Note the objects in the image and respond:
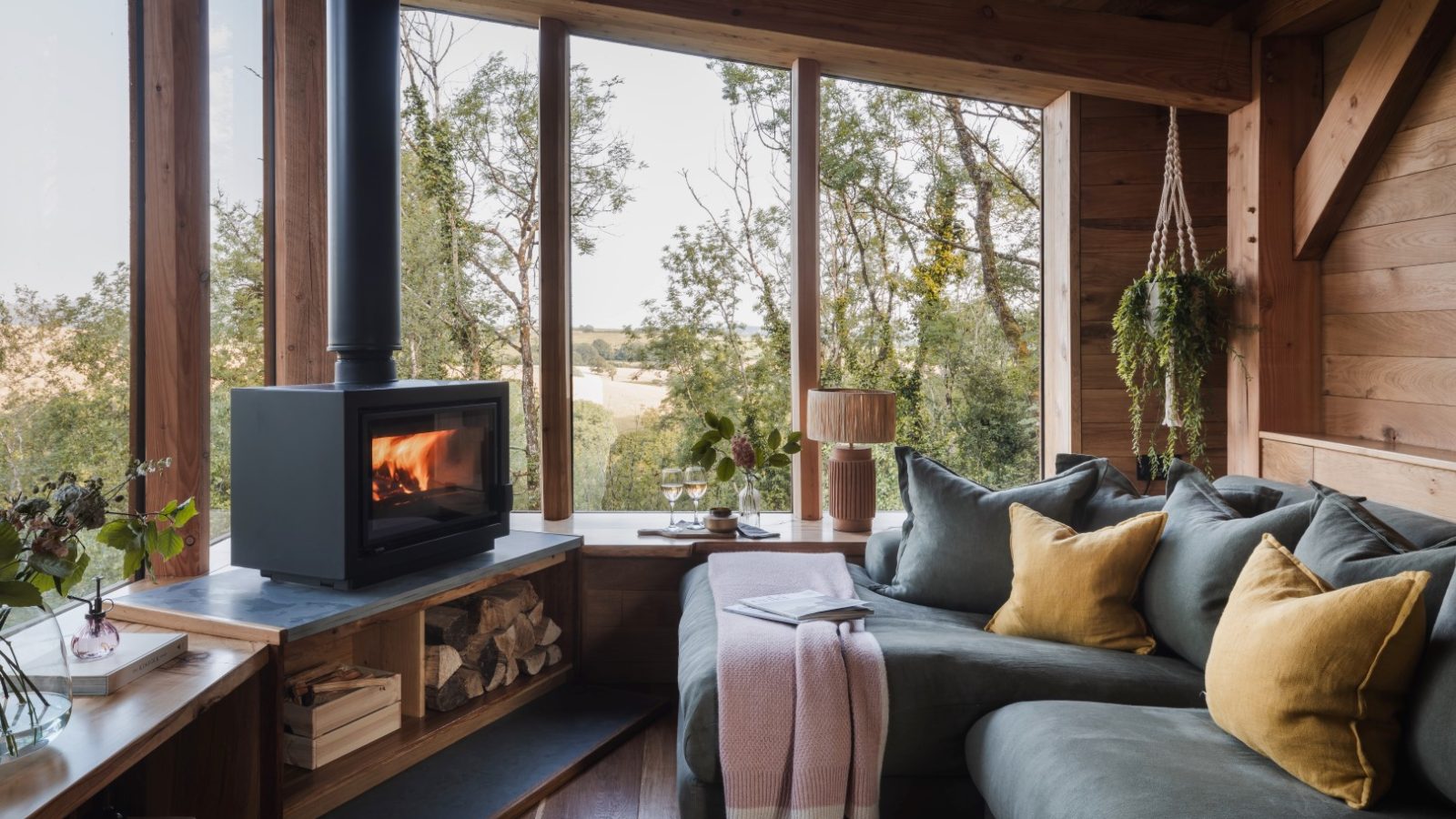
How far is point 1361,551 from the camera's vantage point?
6.18 feet

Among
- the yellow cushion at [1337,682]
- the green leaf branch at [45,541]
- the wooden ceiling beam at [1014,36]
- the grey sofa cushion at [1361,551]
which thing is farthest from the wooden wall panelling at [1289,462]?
the green leaf branch at [45,541]

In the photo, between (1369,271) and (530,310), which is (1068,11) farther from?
(530,310)

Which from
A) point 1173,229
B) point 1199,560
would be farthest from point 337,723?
point 1173,229

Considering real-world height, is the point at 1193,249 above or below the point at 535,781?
above

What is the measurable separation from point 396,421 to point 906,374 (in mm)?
2136

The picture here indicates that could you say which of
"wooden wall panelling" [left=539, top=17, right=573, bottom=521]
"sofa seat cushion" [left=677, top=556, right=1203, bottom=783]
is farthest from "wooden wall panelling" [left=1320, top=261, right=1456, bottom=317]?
"wooden wall panelling" [left=539, top=17, right=573, bottom=521]

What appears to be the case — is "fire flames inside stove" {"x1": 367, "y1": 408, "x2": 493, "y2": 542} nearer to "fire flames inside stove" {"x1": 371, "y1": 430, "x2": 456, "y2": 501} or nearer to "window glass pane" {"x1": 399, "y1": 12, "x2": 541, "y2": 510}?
"fire flames inside stove" {"x1": 371, "y1": 430, "x2": 456, "y2": 501}

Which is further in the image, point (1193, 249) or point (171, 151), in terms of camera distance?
point (1193, 249)

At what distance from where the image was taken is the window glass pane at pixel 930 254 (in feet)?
13.4

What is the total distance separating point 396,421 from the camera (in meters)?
2.87

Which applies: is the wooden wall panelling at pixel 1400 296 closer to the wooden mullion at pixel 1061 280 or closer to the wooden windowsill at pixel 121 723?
the wooden mullion at pixel 1061 280

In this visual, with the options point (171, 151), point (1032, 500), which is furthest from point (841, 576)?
point (171, 151)

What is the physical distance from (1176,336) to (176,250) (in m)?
3.32

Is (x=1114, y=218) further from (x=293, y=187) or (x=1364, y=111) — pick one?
(x=293, y=187)
